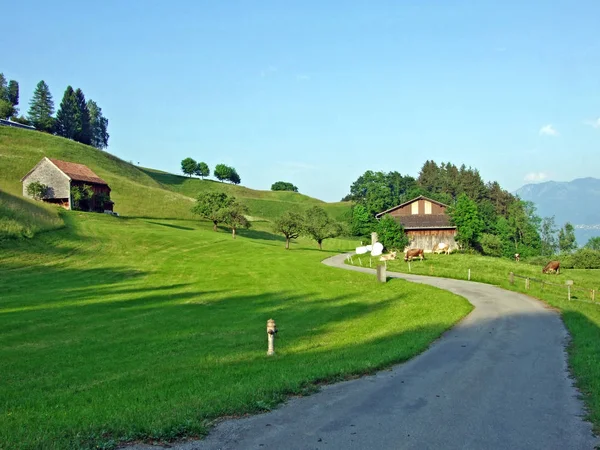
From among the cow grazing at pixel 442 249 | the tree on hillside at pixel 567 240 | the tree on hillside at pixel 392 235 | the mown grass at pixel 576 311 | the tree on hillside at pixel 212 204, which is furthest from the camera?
the tree on hillside at pixel 567 240

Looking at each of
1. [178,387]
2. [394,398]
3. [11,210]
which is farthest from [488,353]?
→ [11,210]

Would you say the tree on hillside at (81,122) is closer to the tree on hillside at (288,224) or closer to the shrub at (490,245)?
the tree on hillside at (288,224)

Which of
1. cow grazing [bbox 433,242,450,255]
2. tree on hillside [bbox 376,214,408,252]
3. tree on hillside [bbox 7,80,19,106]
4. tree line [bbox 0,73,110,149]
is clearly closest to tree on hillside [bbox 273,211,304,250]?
tree on hillside [bbox 376,214,408,252]

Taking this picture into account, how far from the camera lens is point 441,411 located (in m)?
10.3

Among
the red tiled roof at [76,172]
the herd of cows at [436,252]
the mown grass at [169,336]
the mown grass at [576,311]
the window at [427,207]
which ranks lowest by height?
the mown grass at [169,336]

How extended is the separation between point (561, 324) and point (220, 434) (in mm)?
18499

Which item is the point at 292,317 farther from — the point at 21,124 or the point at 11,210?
the point at 21,124

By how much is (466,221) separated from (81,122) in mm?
140179

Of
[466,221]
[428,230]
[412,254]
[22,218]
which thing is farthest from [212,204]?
[466,221]

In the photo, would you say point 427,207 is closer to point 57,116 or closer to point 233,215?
point 233,215

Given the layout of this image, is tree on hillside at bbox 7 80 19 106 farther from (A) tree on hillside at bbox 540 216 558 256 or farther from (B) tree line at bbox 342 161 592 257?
(A) tree on hillside at bbox 540 216 558 256

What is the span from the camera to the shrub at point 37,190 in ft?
291

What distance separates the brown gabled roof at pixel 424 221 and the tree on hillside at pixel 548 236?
53.9 metres

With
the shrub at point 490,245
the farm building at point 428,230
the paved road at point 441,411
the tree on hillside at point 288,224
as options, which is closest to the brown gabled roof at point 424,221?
the farm building at point 428,230
